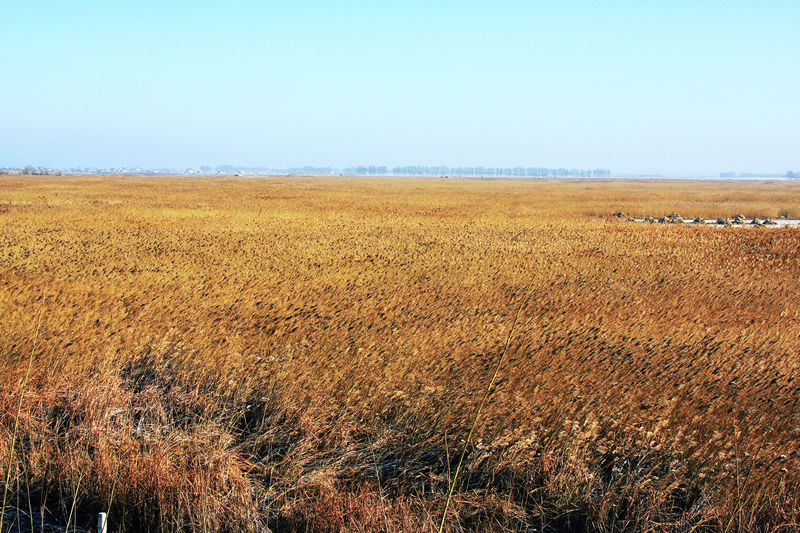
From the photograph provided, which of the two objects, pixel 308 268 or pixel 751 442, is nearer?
pixel 751 442

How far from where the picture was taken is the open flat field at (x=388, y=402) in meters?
4.63

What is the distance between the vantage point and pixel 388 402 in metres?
6.12

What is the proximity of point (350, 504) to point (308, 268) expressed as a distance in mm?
9965

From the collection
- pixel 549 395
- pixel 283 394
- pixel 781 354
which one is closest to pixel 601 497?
pixel 549 395

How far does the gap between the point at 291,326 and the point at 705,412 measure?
5.18 metres

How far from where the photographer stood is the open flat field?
182 inches

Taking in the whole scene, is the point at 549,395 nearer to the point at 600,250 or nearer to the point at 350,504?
the point at 350,504

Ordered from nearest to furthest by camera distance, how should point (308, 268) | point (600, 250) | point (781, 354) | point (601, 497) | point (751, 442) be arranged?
point (601, 497) → point (751, 442) → point (781, 354) → point (308, 268) → point (600, 250)

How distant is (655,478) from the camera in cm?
481

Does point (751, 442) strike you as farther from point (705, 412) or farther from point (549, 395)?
point (549, 395)

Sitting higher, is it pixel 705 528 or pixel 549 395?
pixel 549 395

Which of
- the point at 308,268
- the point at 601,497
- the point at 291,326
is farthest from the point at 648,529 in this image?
the point at 308,268

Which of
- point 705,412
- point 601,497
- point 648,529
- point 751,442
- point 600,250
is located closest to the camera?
point 648,529

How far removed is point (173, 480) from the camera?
470 centimetres
